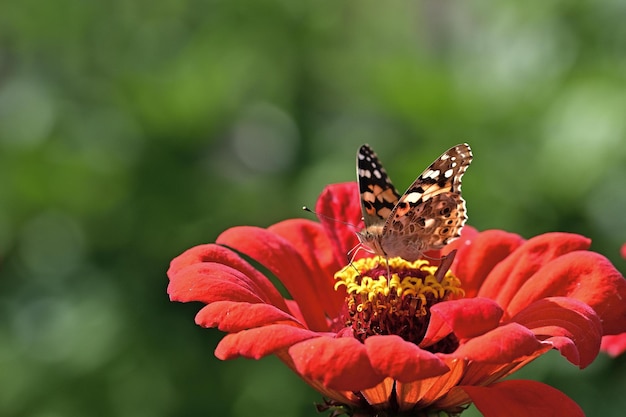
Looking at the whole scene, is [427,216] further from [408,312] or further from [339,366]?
[339,366]

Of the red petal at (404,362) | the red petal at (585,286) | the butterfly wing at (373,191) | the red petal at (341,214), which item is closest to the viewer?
the red petal at (404,362)

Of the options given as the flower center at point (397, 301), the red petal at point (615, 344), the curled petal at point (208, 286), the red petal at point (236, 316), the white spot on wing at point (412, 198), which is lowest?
the red petal at point (615, 344)

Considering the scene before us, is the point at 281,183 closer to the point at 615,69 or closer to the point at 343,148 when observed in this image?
the point at 343,148

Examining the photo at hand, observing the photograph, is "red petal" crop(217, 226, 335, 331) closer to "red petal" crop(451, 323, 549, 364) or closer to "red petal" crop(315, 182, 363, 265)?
"red petal" crop(315, 182, 363, 265)

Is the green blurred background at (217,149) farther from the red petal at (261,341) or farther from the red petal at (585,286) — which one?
the red petal at (261,341)

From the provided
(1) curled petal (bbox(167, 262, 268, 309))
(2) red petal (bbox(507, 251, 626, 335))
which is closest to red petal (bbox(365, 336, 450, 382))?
(1) curled petal (bbox(167, 262, 268, 309))

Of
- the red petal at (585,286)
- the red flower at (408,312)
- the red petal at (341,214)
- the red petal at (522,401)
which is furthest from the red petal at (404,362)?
the red petal at (341,214)

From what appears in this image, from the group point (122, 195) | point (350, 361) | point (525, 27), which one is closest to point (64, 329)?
point (122, 195)
